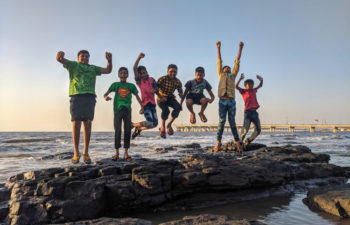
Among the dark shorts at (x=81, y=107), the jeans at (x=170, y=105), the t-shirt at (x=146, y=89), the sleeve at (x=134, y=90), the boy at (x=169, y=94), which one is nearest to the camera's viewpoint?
the dark shorts at (x=81, y=107)

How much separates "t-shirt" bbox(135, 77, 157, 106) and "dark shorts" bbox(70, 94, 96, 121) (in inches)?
48.2

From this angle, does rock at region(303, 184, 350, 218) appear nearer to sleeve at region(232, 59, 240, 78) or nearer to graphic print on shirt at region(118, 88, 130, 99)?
sleeve at region(232, 59, 240, 78)

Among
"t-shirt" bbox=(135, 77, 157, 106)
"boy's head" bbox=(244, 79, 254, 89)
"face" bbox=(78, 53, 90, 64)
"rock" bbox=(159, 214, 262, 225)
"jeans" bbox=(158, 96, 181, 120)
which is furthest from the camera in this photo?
"boy's head" bbox=(244, 79, 254, 89)

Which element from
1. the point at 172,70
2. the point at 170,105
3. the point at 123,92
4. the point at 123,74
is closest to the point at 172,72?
the point at 172,70

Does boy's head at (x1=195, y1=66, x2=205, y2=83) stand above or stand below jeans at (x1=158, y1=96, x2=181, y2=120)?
above

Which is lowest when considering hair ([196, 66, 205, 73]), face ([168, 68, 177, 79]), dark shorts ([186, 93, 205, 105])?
dark shorts ([186, 93, 205, 105])

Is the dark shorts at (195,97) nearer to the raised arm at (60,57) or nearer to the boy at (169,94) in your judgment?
the boy at (169,94)

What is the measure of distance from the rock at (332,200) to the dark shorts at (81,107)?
427 centimetres

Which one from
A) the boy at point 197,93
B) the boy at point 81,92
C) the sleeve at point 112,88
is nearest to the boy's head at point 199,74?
the boy at point 197,93

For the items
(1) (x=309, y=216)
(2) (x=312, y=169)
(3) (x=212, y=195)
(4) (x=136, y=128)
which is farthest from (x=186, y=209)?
(2) (x=312, y=169)

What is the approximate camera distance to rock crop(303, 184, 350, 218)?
3.11 m

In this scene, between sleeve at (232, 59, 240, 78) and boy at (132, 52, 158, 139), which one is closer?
boy at (132, 52, 158, 139)

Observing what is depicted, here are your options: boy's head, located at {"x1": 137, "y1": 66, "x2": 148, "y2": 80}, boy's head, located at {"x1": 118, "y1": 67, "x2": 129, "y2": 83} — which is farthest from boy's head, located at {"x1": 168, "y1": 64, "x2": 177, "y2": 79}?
boy's head, located at {"x1": 118, "y1": 67, "x2": 129, "y2": 83}

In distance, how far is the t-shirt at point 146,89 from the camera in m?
5.71
